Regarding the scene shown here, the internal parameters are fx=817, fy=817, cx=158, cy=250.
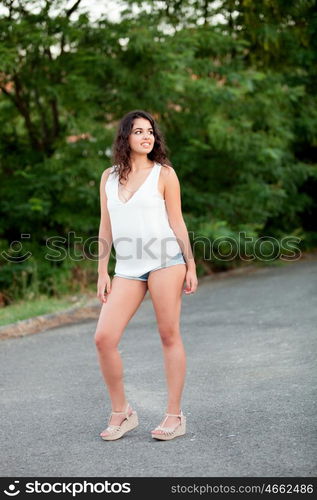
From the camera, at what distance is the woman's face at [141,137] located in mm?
5074

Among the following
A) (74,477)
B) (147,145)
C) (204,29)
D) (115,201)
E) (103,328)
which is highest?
(204,29)

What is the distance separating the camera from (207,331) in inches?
368

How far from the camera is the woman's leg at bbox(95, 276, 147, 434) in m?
4.95

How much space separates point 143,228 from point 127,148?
21.0 inches

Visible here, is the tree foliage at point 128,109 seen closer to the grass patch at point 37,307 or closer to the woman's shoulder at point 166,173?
the grass patch at point 37,307

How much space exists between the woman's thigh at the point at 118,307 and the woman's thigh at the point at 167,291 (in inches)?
4.4

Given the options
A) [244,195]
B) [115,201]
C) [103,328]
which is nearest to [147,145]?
[115,201]

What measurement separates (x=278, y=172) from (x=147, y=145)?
9864mm

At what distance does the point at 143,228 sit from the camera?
4988mm
